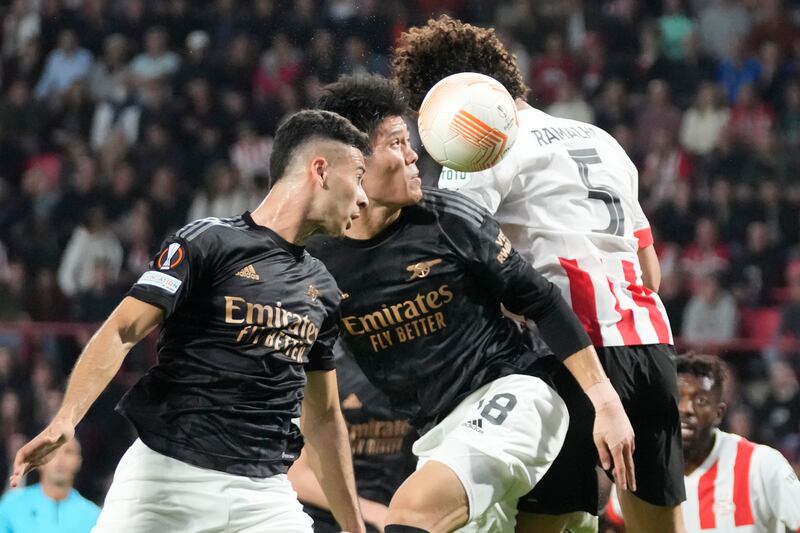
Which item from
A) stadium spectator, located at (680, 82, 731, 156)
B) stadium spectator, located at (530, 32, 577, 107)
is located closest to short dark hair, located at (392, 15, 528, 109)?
stadium spectator, located at (680, 82, 731, 156)

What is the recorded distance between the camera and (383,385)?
4.92m

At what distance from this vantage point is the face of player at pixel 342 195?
4.35 meters

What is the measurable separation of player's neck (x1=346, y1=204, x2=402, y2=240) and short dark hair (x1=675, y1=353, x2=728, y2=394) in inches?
93.4

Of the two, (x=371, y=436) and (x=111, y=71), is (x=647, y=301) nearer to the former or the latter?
(x=371, y=436)

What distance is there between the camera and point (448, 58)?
518cm

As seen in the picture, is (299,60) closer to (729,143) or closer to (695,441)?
(729,143)

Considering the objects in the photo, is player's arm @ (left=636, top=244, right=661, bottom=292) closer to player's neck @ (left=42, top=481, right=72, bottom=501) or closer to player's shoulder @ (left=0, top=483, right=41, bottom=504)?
player's neck @ (left=42, top=481, right=72, bottom=501)

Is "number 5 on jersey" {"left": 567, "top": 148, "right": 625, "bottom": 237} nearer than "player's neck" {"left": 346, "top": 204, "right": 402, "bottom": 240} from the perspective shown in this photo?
No

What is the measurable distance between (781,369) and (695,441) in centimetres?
373

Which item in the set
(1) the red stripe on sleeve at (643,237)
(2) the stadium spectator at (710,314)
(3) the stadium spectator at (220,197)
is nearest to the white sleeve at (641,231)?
(1) the red stripe on sleeve at (643,237)

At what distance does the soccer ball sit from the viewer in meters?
4.63

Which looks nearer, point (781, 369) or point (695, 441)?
point (695, 441)

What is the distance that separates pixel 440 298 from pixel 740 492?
248 cm

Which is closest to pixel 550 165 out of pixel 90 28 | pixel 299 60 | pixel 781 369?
pixel 781 369
